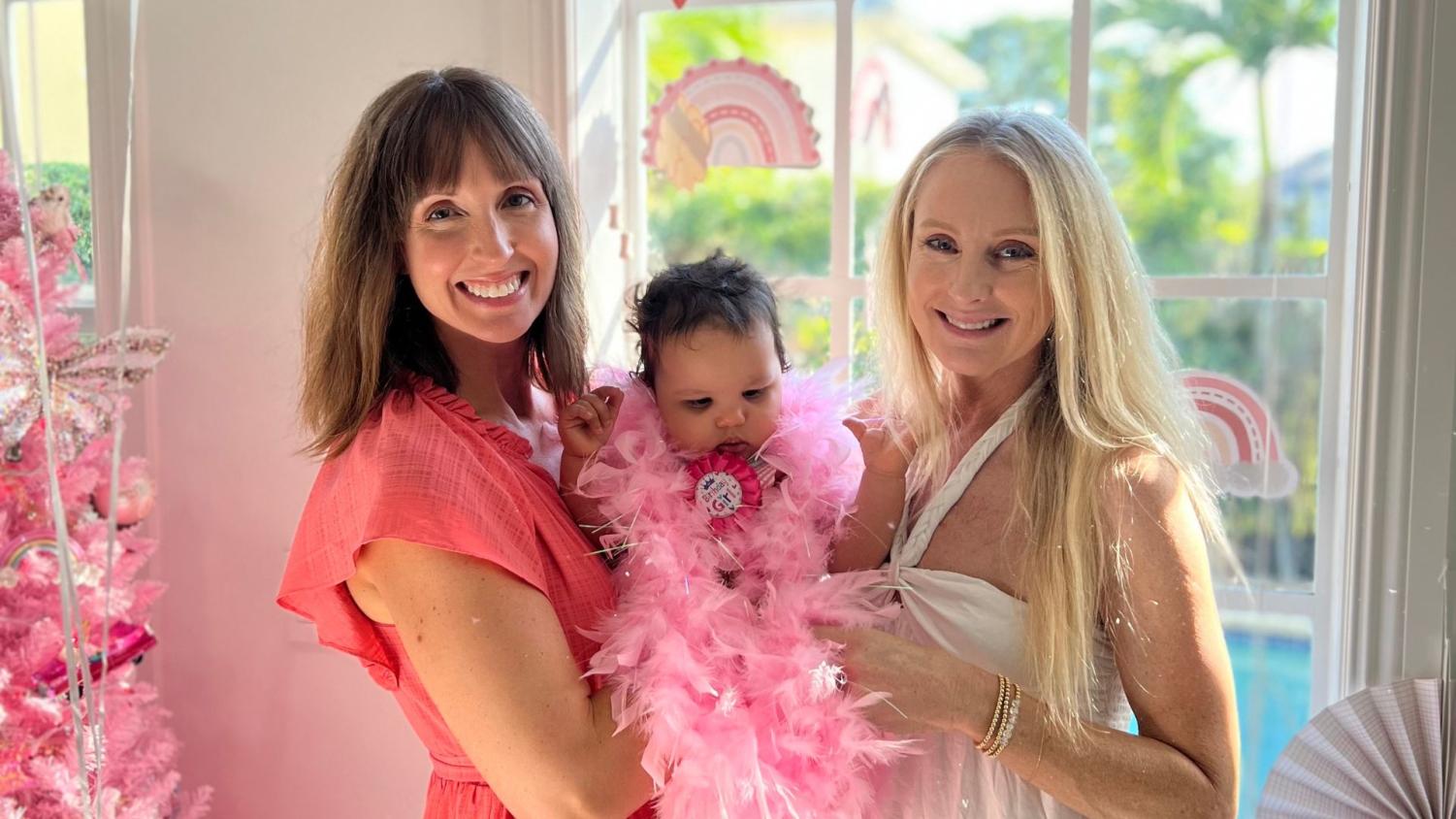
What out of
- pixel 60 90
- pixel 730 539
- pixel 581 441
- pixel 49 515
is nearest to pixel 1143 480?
pixel 730 539

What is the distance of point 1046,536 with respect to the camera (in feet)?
4.48

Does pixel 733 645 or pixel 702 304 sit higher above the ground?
pixel 702 304

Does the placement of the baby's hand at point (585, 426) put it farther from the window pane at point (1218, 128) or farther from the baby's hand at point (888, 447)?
the window pane at point (1218, 128)

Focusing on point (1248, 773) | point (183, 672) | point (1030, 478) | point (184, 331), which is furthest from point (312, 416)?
point (1248, 773)

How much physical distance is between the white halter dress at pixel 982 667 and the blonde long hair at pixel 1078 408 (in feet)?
0.11

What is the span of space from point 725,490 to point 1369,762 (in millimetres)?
1100

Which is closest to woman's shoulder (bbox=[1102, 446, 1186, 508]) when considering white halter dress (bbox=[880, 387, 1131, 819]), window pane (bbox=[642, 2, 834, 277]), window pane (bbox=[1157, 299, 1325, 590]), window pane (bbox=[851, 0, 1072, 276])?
white halter dress (bbox=[880, 387, 1131, 819])

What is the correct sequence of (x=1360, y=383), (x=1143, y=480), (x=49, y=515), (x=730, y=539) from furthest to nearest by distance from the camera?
(x=49, y=515)
(x=1360, y=383)
(x=730, y=539)
(x=1143, y=480)

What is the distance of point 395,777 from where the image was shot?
242 centimetres

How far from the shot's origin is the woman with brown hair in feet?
4.01

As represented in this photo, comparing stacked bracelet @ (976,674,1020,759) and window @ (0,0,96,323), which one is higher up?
window @ (0,0,96,323)

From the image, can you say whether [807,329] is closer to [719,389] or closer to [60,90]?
[719,389]

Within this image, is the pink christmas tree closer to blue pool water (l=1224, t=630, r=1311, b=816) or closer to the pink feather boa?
the pink feather boa

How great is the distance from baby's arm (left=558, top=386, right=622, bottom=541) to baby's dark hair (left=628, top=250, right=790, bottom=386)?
116mm
